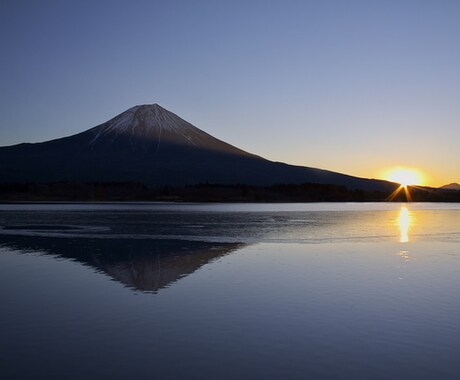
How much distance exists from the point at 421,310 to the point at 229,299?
13.7 ft

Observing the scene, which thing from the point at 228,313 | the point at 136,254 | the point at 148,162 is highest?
the point at 148,162

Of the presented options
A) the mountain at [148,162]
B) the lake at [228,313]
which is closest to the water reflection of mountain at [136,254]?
the lake at [228,313]

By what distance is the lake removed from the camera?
7688 millimetres

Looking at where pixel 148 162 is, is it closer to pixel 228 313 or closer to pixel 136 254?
pixel 136 254

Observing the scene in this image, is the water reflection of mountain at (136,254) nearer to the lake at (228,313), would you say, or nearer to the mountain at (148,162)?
the lake at (228,313)

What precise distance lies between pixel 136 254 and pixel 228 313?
9.90 m

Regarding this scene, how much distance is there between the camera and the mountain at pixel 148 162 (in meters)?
138

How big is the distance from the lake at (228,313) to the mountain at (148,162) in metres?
116

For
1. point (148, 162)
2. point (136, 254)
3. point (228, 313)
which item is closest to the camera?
point (228, 313)

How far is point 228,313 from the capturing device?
1080 cm

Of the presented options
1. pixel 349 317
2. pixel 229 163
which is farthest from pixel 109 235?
pixel 229 163

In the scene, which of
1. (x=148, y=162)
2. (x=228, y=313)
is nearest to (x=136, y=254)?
(x=228, y=313)

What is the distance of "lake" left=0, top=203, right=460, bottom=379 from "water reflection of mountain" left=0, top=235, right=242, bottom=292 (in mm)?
85

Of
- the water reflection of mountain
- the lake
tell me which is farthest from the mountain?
the lake
